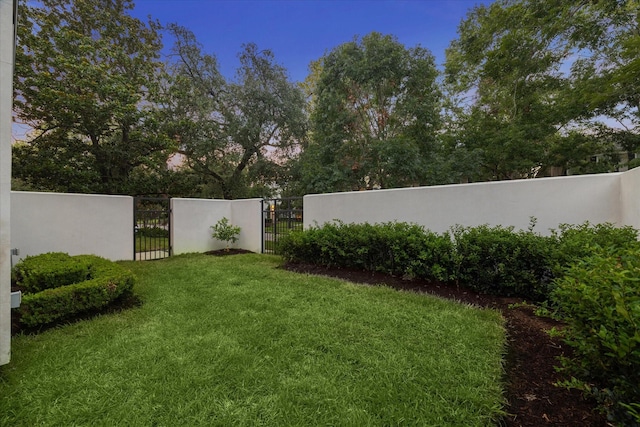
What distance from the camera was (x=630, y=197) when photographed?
3.49 meters

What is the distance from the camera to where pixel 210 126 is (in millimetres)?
12031

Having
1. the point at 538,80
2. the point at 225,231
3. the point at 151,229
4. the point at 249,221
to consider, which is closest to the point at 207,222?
the point at 225,231

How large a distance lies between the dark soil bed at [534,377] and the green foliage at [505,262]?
0.23 meters

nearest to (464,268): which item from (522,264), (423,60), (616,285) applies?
(522,264)

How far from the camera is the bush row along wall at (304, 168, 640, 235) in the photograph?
3859 millimetres

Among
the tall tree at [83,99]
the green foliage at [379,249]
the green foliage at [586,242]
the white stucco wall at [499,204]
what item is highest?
the tall tree at [83,99]

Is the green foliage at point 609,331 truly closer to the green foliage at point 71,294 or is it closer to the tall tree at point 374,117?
the green foliage at point 71,294

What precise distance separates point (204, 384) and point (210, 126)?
11745 millimetres

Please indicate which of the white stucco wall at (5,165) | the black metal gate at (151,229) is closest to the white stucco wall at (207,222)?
the black metal gate at (151,229)

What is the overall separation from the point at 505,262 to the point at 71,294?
17.8 feet

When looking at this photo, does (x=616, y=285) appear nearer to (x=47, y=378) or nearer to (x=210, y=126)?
(x=47, y=378)

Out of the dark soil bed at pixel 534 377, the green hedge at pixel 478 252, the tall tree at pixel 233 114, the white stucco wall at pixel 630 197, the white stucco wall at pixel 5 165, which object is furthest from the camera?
the tall tree at pixel 233 114

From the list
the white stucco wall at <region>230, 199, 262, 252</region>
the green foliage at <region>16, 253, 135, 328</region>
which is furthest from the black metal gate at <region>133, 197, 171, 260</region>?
the green foliage at <region>16, 253, 135, 328</region>

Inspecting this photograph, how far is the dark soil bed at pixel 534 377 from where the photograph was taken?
169cm
